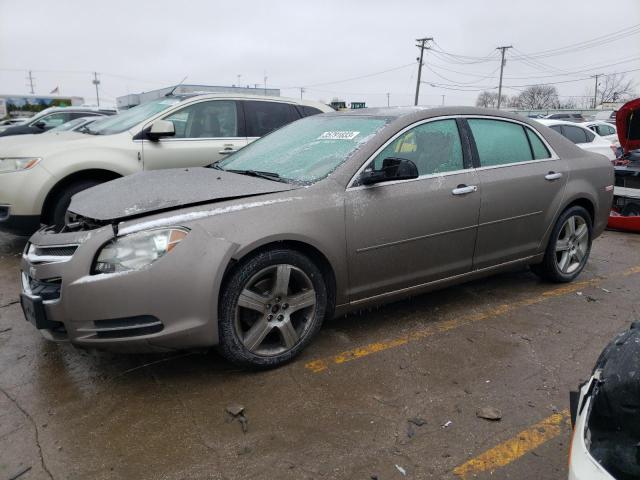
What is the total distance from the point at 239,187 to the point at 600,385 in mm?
2287

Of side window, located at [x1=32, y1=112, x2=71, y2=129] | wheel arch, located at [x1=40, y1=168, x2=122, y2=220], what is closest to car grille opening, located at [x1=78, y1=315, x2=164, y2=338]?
wheel arch, located at [x1=40, y1=168, x2=122, y2=220]

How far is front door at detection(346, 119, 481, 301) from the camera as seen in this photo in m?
3.39

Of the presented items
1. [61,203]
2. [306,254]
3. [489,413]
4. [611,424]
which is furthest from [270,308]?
[61,203]

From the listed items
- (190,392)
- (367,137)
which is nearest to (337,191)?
(367,137)

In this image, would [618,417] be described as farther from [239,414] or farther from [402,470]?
[239,414]

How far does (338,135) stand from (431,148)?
698 mm

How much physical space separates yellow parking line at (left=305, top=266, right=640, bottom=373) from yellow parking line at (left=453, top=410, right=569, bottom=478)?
109cm

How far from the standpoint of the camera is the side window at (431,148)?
11.9 ft

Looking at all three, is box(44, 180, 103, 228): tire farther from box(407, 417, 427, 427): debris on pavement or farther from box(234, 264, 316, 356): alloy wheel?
box(407, 417, 427, 427): debris on pavement

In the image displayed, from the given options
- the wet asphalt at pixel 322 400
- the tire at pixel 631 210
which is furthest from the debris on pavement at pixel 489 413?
the tire at pixel 631 210

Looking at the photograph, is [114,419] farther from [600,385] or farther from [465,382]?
[600,385]

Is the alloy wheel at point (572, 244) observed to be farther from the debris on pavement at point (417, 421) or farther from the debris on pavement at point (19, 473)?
the debris on pavement at point (19, 473)

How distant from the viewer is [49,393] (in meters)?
2.91

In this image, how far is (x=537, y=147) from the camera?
4.49 m
